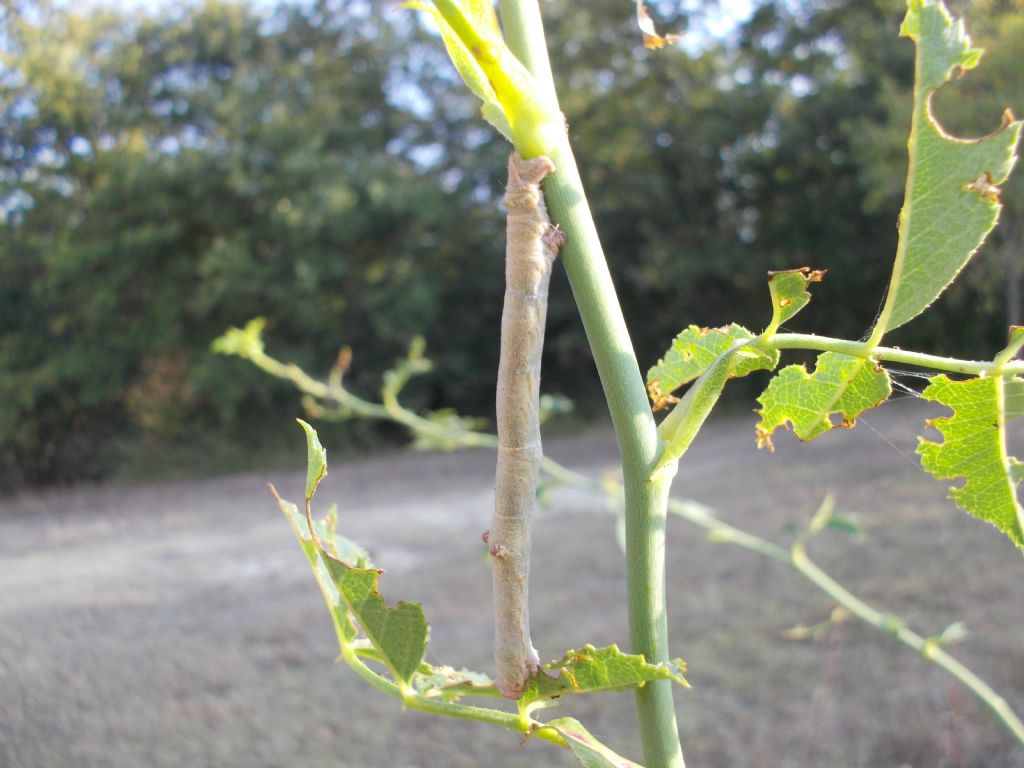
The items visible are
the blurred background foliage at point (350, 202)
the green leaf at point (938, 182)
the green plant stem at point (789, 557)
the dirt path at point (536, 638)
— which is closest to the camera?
the green leaf at point (938, 182)

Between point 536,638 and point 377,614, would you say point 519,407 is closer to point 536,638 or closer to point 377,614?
point 377,614

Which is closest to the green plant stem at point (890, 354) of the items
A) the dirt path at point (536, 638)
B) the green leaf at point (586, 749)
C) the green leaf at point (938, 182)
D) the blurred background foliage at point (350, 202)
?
the green leaf at point (938, 182)

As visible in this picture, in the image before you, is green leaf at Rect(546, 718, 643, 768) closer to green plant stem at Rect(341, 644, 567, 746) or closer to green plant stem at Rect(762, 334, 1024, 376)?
green plant stem at Rect(341, 644, 567, 746)

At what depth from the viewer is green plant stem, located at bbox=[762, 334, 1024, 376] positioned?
0.22 meters

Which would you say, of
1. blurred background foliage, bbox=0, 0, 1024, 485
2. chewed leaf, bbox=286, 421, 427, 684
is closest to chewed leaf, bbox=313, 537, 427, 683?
chewed leaf, bbox=286, 421, 427, 684

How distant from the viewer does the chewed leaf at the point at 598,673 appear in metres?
0.23

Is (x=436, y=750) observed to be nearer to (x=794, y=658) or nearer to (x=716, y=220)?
(x=794, y=658)

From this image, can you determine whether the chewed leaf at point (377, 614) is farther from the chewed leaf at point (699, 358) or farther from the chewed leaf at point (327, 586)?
the chewed leaf at point (699, 358)

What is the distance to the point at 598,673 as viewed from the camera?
24 cm

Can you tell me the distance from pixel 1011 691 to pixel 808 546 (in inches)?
49.8

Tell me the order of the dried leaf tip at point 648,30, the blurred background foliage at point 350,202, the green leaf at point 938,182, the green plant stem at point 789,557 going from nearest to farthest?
the green leaf at point 938,182 → the dried leaf tip at point 648,30 → the green plant stem at point 789,557 → the blurred background foliage at point 350,202

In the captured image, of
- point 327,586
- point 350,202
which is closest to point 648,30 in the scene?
point 327,586

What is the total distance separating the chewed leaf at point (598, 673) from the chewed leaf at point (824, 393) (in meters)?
0.09

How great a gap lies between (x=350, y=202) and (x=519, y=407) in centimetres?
808
